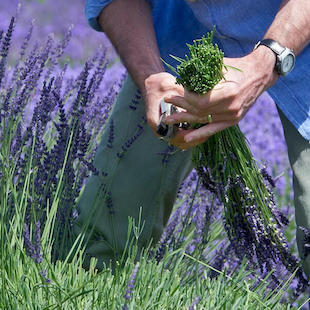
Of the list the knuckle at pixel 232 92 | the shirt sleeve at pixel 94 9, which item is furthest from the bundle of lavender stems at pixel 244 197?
the shirt sleeve at pixel 94 9

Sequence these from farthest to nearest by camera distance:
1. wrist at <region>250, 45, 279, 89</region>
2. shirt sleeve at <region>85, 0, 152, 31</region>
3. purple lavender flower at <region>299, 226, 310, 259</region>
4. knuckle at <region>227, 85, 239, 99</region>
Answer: shirt sleeve at <region>85, 0, 152, 31</region> < purple lavender flower at <region>299, 226, 310, 259</region> < wrist at <region>250, 45, 279, 89</region> < knuckle at <region>227, 85, 239, 99</region>

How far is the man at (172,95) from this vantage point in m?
2.01

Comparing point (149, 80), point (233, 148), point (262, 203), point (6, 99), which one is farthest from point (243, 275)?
point (6, 99)

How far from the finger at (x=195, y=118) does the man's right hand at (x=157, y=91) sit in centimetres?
8

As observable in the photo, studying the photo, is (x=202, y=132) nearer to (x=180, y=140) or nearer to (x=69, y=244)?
(x=180, y=140)

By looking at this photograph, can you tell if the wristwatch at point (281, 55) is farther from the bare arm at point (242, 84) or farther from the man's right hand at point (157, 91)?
the man's right hand at point (157, 91)

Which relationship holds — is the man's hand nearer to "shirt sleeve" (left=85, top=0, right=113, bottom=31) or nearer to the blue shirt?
the blue shirt

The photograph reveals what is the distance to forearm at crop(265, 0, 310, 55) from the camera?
2.08 metres

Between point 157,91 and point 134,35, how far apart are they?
32cm

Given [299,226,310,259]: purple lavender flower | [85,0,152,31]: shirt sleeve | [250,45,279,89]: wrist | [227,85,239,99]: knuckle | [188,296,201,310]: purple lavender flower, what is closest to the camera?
[188,296,201,310]: purple lavender flower

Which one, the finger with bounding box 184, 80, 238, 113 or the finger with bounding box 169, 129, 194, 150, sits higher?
the finger with bounding box 184, 80, 238, 113

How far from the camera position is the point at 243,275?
2107 millimetres

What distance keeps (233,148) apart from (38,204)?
26.6 inches

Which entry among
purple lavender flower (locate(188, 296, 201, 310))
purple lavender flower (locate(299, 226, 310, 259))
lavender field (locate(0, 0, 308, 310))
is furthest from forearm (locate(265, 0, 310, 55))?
purple lavender flower (locate(188, 296, 201, 310))
